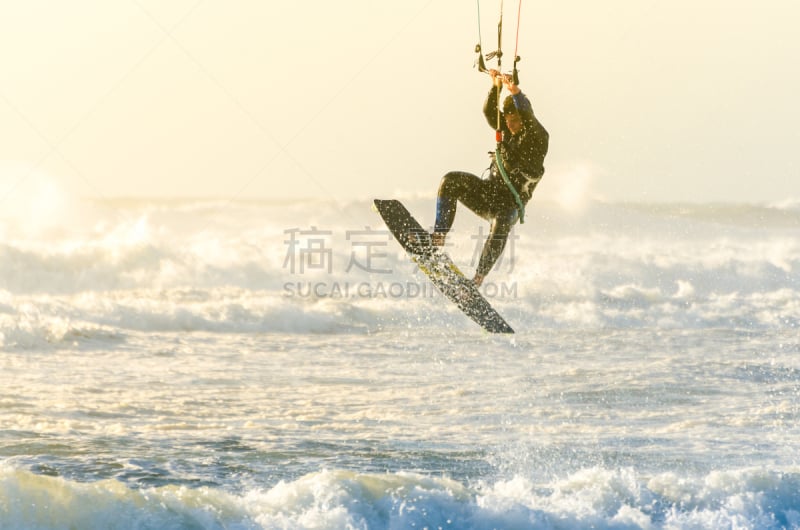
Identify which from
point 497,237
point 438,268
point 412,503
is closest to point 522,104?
point 497,237

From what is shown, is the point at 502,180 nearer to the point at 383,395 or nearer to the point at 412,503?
the point at 412,503

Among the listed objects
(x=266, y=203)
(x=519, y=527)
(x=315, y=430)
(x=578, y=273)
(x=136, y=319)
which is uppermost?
(x=266, y=203)

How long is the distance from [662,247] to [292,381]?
22.5 metres

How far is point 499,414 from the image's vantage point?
1471 centimetres

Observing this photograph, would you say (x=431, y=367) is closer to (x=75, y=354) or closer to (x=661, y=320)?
(x=75, y=354)

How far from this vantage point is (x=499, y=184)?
11297mm

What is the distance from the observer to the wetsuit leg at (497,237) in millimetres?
11445

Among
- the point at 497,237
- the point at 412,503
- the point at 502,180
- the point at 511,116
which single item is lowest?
the point at 412,503

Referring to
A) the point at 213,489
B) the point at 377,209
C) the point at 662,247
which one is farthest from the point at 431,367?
the point at 662,247

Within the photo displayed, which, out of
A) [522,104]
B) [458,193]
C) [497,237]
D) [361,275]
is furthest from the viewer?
[361,275]

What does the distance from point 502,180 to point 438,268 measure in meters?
1.55

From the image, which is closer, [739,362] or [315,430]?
[315,430]

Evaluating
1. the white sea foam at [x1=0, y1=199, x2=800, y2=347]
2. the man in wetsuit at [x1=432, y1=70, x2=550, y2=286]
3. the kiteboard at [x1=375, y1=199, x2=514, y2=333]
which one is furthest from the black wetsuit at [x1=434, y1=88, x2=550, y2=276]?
the white sea foam at [x1=0, y1=199, x2=800, y2=347]

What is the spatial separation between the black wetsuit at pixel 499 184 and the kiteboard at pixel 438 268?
0.49 m
